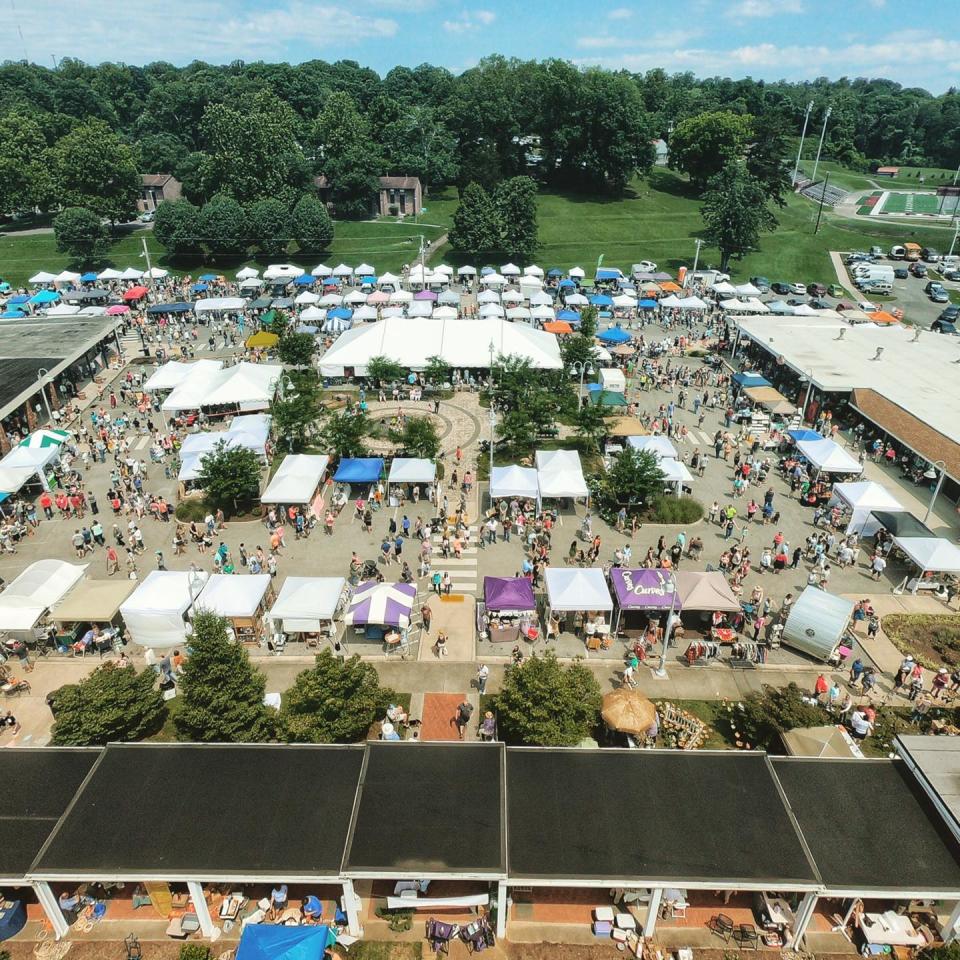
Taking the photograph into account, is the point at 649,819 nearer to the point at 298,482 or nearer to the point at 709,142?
the point at 298,482

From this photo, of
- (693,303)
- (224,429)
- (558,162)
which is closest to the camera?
(224,429)

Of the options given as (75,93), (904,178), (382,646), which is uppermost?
(75,93)

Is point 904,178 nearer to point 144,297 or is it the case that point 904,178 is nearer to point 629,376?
point 629,376

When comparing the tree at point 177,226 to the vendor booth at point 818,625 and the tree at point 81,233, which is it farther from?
the vendor booth at point 818,625

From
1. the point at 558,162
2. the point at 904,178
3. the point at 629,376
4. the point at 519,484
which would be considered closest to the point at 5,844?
the point at 519,484

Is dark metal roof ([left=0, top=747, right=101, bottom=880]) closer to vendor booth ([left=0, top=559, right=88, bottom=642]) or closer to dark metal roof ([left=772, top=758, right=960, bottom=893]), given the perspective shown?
vendor booth ([left=0, top=559, right=88, bottom=642])

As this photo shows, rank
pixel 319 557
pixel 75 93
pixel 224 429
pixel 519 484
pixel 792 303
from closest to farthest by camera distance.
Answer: pixel 319 557, pixel 519 484, pixel 224 429, pixel 792 303, pixel 75 93

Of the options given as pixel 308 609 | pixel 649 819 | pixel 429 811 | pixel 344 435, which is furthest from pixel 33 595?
pixel 649 819
